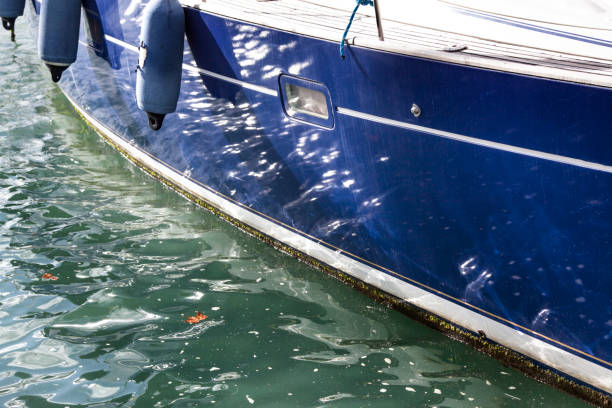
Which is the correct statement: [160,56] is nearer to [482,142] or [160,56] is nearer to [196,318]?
[196,318]

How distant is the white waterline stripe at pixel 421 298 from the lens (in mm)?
3123

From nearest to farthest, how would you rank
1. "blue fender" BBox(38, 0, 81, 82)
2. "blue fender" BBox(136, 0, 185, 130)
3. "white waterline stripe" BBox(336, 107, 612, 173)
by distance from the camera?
"white waterline stripe" BBox(336, 107, 612, 173) < "blue fender" BBox(136, 0, 185, 130) < "blue fender" BBox(38, 0, 81, 82)

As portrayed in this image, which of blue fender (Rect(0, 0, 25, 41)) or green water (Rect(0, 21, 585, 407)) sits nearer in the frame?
green water (Rect(0, 21, 585, 407))

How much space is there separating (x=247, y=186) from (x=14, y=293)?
163 cm

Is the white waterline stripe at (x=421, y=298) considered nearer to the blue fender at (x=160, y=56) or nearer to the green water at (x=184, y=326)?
the green water at (x=184, y=326)

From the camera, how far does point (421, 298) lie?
3707 mm

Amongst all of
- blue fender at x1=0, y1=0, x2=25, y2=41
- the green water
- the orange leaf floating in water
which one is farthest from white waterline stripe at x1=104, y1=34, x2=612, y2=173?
blue fender at x1=0, y1=0, x2=25, y2=41

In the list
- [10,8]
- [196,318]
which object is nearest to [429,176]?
[196,318]

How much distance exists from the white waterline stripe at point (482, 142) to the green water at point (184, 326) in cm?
116

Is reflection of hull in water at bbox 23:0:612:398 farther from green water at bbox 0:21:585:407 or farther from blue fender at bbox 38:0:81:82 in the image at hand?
blue fender at bbox 38:0:81:82

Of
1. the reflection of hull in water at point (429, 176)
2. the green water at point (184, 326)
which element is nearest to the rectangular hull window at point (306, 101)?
the reflection of hull in water at point (429, 176)

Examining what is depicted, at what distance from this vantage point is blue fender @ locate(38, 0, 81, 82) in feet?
18.2

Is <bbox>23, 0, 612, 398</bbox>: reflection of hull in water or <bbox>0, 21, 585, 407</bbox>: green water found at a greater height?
<bbox>23, 0, 612, 398</bbox>: reflection of hull in water

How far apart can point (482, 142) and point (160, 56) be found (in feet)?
7.46
